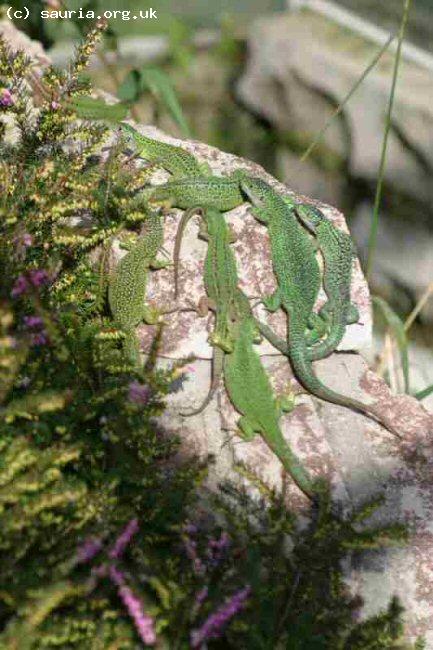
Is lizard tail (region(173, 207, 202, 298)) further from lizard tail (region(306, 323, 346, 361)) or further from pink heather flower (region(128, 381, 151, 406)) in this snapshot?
pink heather flower (region(128, 381, 151, 406))

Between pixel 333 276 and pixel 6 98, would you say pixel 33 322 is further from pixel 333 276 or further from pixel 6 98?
pixel 333 276

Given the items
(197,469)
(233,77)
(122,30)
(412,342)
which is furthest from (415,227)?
(197,469)

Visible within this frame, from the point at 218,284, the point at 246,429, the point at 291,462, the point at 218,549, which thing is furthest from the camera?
the point at 218,284

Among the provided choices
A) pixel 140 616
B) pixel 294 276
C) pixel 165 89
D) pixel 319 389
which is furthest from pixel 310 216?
pixel 140 616

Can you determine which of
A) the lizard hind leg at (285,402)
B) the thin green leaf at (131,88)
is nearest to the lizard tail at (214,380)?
the lizard hind leg at (285,402)

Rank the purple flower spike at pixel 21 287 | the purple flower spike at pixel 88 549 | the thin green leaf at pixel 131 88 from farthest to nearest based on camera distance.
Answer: the thin green leaf at pixel 131 88 < the purple flower spike at pixel 21 287 < the purple flower spike at pixel 88 549

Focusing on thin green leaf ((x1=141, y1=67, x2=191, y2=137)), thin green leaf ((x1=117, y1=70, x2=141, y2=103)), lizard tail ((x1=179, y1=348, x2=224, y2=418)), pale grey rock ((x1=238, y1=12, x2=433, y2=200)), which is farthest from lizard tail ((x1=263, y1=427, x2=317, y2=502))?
pale grey rock ((x1=238, y1=12, x2=433, y2=200))

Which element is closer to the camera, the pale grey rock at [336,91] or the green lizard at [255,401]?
the green lizard at [255,401]

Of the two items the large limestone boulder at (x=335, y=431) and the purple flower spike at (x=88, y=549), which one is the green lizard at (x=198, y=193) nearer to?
the large limestone boulder at (x=335, y=431)
